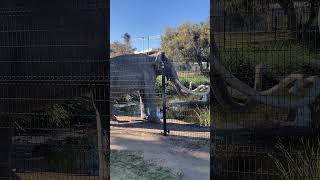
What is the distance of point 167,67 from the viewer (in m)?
8.70

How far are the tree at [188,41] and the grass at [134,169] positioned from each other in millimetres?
1794

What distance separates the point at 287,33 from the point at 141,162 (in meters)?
3.50

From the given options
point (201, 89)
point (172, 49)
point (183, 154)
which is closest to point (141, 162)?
point (183, 154)

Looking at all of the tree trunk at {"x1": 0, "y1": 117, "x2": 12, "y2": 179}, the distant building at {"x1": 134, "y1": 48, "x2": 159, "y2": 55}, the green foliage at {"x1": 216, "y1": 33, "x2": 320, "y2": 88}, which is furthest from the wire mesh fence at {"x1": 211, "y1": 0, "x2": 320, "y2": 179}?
the distant building at {"x1": 134, "y1": 48, "x2": 159, "y2": 55}

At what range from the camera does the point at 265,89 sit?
5254mm

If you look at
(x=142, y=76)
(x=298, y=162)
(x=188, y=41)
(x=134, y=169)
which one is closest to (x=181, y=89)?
(x=188, y=41)

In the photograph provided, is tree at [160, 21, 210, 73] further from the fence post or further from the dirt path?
the dirt path

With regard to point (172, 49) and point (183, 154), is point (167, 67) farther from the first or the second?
point (183, 154)

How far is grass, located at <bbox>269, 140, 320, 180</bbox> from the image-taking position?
Answer: 5098 millimetres

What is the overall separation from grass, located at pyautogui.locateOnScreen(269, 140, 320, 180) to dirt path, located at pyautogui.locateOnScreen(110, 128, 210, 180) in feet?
5.24

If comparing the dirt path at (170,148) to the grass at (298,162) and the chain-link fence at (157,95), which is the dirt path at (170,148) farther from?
the grass at (298,162)

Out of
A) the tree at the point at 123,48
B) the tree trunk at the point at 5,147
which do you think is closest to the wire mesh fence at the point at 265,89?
the tree trunk at the point at 5,147

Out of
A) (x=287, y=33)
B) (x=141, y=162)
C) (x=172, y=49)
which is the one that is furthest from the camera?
(x=172, y=49)

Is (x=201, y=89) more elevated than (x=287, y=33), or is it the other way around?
(x=287, y=33)
